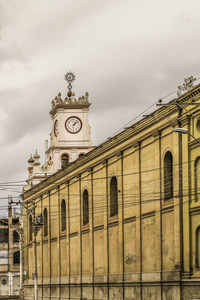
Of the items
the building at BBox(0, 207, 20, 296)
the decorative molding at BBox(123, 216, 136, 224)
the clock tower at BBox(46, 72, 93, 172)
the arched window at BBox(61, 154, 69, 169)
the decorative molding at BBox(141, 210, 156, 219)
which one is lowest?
the building at BBox(0, 207, 20, 296)

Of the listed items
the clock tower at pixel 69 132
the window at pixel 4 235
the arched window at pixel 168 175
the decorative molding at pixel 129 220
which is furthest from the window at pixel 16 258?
the arched window at pixel 168 175

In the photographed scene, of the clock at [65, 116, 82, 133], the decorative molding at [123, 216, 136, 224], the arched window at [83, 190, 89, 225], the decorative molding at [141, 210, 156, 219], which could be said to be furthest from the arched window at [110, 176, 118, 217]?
the clock at [65, 116, 82, 133]

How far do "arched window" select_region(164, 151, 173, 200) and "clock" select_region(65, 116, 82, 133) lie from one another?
42.6 meters

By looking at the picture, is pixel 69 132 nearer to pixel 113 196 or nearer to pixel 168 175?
pixel 113 196

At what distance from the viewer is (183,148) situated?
44156mm

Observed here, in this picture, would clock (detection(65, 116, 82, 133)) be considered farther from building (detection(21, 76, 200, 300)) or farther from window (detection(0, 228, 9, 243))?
window (detection(0, 228, 9, 243))

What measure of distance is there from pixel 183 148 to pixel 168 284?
8222 mm

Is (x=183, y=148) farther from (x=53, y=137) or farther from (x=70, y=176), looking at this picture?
(x=53, y=137)

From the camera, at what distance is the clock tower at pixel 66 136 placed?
87.8 m

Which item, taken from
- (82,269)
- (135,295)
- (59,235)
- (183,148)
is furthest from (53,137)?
(183,148)

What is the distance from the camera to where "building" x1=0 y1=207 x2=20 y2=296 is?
437 feet

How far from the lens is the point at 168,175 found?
46.7 meters

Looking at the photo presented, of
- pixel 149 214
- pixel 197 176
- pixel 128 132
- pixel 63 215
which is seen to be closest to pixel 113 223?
pixel 128 132

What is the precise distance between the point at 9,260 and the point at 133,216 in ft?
281
